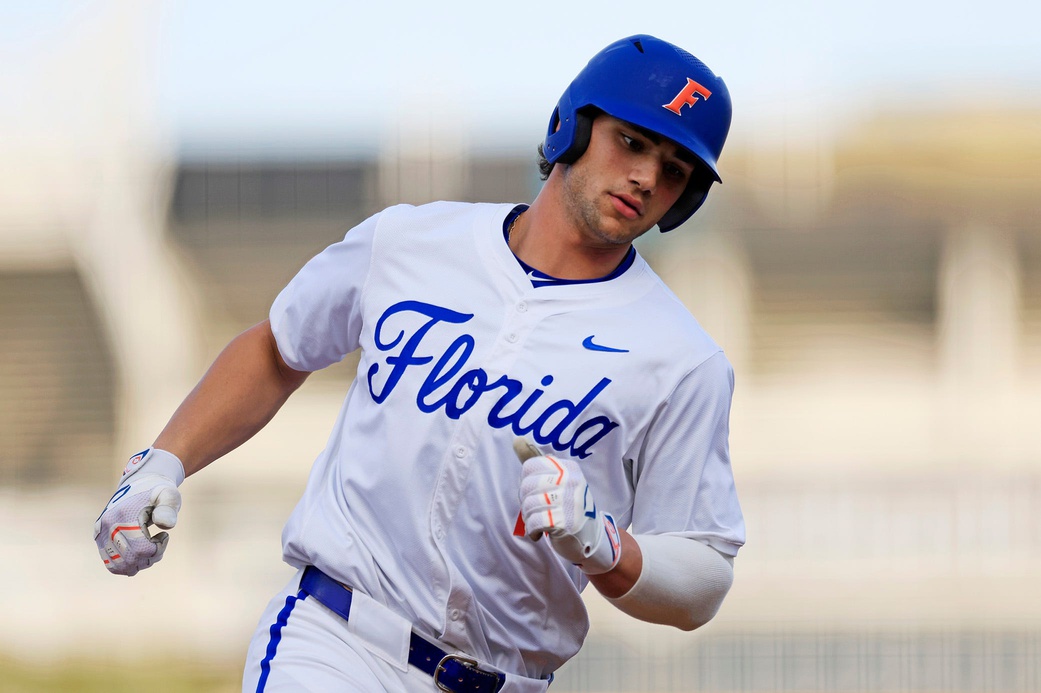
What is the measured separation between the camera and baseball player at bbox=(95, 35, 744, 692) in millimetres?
2756

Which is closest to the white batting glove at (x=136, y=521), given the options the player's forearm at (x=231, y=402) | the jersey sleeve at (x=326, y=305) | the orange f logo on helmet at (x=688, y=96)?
the player's forearm at (x=231, y=402)

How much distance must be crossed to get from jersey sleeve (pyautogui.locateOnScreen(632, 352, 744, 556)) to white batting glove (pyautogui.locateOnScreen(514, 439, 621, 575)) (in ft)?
1.17

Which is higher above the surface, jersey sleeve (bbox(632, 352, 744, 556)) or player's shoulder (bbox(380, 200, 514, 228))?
player's shoulder (bbox(380, 200, 514, 228))

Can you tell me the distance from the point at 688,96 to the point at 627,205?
267mm

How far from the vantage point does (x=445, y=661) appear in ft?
9.05

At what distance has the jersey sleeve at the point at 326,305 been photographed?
3020mm

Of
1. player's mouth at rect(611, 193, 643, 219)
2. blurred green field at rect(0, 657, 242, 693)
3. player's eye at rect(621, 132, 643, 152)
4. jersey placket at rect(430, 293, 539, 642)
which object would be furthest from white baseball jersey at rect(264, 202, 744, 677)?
blurred green field at rect(0, 657, 242, 693)

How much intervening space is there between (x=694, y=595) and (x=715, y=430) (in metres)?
0.34

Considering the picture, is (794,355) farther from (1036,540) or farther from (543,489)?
(543,489)

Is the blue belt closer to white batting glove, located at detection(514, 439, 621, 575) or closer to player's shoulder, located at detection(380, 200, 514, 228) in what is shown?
white batting glove, located at detection(514, 439, 621, 575)

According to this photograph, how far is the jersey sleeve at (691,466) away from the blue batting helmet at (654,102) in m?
0.45

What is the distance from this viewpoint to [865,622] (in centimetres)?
1179

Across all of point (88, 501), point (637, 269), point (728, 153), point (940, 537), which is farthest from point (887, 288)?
point (637, 269)

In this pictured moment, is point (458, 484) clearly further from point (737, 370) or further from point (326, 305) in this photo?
point (737, 370)
